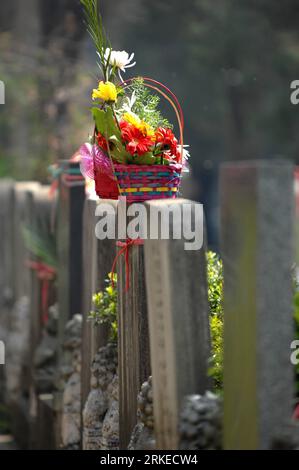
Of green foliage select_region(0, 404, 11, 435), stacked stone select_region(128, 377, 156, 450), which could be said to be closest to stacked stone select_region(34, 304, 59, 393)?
green foliage select_region(0, 404, 11, 435)

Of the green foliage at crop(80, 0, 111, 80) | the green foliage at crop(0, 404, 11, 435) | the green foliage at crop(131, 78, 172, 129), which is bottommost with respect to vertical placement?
the green foliage at crop(0, 404, 11, 435)

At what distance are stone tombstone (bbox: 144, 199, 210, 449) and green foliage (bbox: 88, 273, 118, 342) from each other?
1.46m

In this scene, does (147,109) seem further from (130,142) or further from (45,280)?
(45,280)

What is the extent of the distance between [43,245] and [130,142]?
12.7ft

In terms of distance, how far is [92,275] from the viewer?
5773 mm

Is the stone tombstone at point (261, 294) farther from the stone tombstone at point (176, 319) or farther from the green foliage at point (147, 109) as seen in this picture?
the green foliage at point (147, 109)

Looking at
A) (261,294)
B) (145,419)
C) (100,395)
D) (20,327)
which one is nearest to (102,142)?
(145,419)

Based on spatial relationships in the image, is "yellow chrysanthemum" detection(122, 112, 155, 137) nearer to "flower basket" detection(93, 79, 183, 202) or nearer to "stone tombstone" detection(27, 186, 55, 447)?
"flower basket" detection(93, 79, 183, 202)

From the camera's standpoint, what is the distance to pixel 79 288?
23.1 ft

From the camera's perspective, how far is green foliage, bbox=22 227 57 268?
8.10m

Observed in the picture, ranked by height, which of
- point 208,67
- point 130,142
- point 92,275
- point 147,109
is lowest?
point 92,275

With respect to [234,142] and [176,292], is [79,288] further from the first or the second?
[234,142]

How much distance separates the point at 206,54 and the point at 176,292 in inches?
1052
